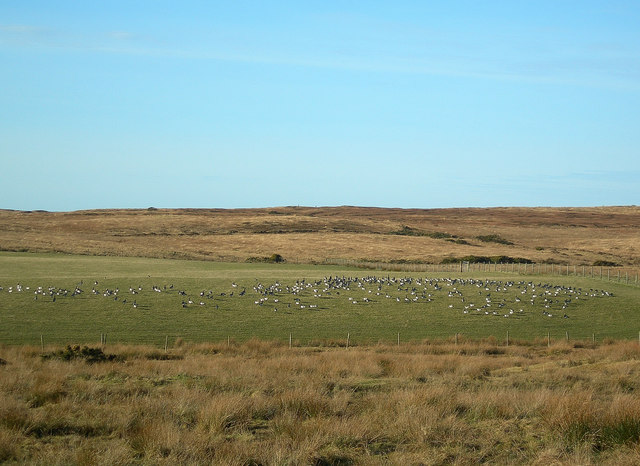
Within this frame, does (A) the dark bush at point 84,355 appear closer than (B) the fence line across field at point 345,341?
Yes

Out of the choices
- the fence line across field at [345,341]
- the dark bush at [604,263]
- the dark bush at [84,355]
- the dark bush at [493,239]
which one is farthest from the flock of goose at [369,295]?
the dark bush at [493,239]

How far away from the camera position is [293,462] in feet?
31.3

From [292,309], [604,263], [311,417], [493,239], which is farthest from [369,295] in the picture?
[493,239]

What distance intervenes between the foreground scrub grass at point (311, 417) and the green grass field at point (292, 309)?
14226 millimetres

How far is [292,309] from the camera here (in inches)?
1580

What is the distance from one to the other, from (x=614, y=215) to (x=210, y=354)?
576 feet

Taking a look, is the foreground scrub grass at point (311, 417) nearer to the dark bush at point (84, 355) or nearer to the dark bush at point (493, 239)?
the dark bush at point (84, 355)

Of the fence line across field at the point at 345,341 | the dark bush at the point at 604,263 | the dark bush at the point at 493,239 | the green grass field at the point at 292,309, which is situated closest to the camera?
the fence line across field at the point at 345,341

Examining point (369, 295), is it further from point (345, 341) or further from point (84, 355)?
point (84, 355)

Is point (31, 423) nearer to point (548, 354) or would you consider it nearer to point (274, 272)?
point (548, 354)

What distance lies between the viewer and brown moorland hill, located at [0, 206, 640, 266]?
88375 mm

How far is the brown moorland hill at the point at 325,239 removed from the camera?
88.4m

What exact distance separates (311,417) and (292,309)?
2793cm

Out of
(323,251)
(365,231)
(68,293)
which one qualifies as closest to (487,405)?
(68,293)
